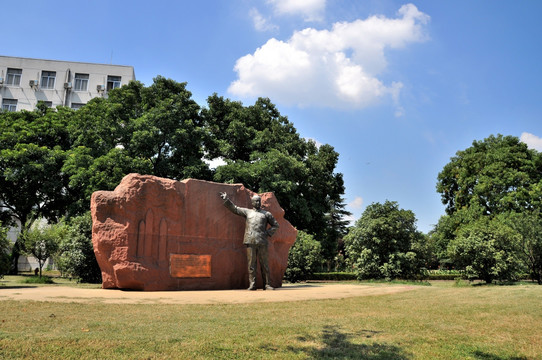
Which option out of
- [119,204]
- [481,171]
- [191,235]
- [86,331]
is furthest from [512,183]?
[86,331]

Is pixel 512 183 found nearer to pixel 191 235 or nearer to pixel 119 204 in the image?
pixel 191 235

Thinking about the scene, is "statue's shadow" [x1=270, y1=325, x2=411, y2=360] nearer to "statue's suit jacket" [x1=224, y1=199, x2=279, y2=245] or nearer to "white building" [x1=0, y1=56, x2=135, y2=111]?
"statue's suit jacket" [x1=224, y1=199, x2=279, y2=245]

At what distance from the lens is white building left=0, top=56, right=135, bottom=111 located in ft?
133

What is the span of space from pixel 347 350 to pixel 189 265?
877 centimetres

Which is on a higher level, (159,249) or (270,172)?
(270,172)

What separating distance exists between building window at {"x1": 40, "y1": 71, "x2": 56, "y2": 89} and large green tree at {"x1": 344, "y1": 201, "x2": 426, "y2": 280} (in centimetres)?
3526

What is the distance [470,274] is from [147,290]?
13.1 m

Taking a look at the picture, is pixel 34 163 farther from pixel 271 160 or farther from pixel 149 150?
pixel 271 160

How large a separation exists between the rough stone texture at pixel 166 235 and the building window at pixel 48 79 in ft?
113

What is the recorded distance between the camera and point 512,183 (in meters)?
29.5

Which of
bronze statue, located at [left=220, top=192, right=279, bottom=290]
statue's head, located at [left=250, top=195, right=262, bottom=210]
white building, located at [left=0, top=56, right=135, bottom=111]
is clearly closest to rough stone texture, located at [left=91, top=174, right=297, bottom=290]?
bronze statue, located at [left=220, top=192, right=279, bottom=290]

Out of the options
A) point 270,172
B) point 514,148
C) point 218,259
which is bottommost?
point 218,259

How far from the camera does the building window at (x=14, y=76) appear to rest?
40625mm

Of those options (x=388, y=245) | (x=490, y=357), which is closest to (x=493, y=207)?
(x=388, y=245)
